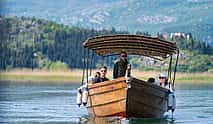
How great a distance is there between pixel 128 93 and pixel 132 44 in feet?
12.2

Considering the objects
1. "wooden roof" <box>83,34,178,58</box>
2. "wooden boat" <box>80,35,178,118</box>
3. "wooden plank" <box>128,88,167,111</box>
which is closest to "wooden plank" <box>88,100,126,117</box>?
"wooden boat" <box>80,35,178,118</box>

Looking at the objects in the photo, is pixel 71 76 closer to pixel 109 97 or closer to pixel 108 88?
pixel 109 97

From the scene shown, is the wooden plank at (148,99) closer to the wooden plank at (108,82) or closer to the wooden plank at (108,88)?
the wooden plank at (108,88)

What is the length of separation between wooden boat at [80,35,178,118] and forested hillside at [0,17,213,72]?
94.1 metres

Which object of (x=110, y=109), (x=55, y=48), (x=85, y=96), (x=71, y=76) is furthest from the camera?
(x=55, y=48)

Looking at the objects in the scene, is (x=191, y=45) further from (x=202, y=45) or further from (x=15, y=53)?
(x=15, y=53)

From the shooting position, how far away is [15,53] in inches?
4934

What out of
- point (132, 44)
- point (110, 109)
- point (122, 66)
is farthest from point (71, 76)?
point (122, 66)

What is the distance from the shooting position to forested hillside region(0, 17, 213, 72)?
13500 cm

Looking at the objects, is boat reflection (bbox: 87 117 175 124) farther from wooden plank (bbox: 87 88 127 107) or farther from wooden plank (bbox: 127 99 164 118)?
wooden plank (bbox: 87 88 127 107)

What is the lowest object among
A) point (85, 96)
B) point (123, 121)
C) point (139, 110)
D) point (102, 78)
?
point (123, 121)

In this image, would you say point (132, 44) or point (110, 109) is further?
point (132, 44)

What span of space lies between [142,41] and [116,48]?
1.70 meters

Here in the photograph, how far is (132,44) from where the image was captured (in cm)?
2525
